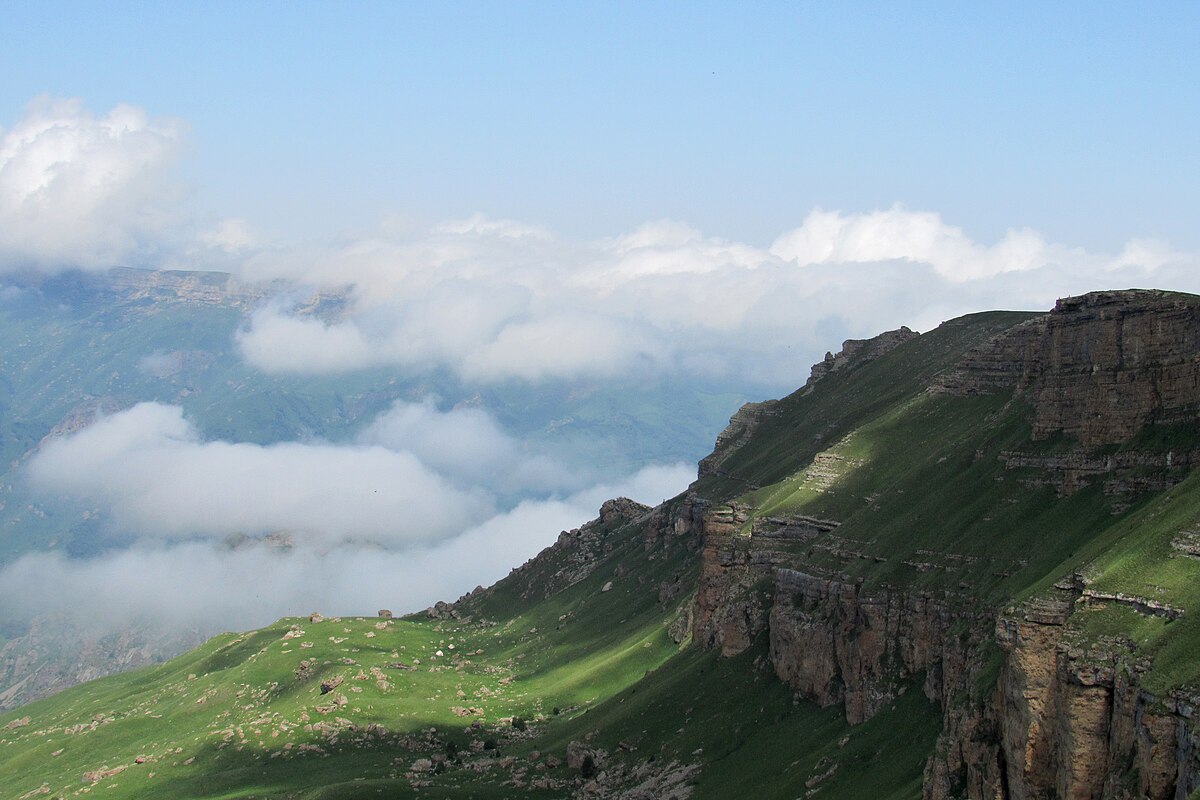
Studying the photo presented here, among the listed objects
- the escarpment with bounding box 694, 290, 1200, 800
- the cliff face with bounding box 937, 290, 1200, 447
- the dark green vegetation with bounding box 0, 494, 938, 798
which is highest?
the cliff face with bounding box 937, 290, 1200, 447

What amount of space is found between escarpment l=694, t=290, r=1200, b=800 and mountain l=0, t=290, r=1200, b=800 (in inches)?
8.1

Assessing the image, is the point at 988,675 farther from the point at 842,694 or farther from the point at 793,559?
the point at 793,559

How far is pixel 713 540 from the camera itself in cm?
16425

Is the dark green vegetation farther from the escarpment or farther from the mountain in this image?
the escarpment

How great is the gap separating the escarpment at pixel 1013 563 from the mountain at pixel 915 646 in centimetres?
20

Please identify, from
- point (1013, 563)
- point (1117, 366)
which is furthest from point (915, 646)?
point (1117, 366)

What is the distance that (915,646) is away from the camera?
343 feet

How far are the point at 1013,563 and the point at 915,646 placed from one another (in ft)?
39.6

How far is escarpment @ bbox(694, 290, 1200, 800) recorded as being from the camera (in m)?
65.3

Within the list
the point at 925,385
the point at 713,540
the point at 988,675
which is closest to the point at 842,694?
the point at 988,675

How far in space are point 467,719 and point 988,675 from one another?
120325mm

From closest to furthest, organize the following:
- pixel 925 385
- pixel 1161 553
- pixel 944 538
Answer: pixel 1161 553 → pixel 944 538 → pixel 925 385

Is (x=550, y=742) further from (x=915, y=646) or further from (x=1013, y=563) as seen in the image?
(x=1013, y=563)

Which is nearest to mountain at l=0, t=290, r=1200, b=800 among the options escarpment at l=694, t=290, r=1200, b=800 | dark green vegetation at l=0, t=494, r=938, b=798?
escarpment at l=694, t=290, r=1200, b=800
